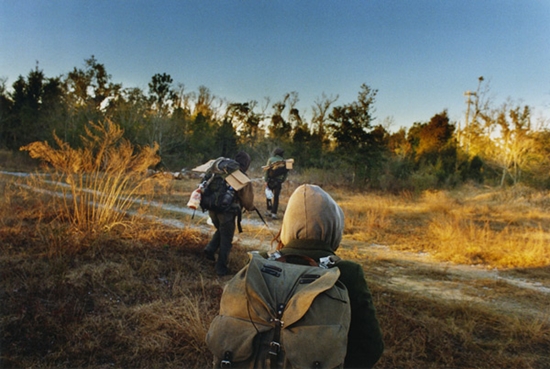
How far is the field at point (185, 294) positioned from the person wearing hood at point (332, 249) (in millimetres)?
1763

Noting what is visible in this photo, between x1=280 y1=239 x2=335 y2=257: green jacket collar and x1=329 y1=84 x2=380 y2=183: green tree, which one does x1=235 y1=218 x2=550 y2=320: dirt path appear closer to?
x1=280 y1=239 x2=335 y2=257: green jacket collar

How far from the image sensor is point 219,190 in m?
5.57

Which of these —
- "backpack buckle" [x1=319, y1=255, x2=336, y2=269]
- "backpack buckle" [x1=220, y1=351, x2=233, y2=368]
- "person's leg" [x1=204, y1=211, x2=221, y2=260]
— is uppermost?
"backpack buckle" [x1=319, y1=255, x2=336, y2=269]

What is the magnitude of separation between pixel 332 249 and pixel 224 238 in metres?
3.80

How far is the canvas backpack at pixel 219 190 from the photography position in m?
5.57

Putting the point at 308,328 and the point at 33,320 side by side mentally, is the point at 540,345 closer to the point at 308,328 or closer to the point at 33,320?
the point at 308,328

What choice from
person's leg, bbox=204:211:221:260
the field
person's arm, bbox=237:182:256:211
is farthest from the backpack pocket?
person's leg, bbox=204:211:221:260

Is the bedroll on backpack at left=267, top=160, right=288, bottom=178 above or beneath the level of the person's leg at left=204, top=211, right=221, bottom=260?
above

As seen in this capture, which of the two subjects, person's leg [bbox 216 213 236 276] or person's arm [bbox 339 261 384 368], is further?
person's leg [bbox 216 213 236 276]

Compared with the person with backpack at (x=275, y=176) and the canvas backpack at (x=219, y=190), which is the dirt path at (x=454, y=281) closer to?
the canvas backpack at (x=219, y=190)

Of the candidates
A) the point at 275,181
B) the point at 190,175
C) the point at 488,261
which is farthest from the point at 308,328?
the point at 190,175

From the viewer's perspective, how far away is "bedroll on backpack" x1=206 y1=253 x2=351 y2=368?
1.58 meters

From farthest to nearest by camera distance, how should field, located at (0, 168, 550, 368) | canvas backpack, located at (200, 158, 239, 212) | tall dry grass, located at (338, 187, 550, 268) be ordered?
tall dry grass, located at (338, 187, 550, 268), canvas backpack, located at (200, 158, 239, 212), field, located at (0, 168, 550, 368)

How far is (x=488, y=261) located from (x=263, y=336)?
7177 millimetres
